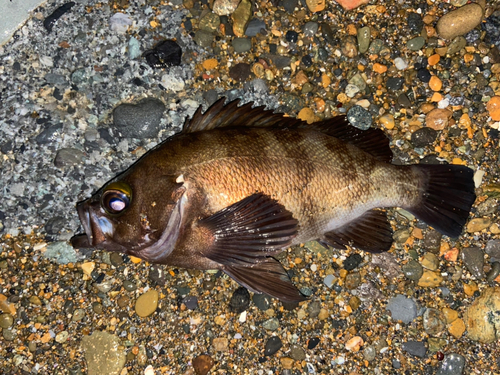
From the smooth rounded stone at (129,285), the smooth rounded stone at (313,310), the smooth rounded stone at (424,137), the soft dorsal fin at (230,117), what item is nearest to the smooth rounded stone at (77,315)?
the smooth rounded stone at (129,285)

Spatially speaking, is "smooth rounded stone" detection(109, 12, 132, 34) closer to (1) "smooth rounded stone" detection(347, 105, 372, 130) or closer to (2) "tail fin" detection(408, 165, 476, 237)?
(1) "smooth rounded stone" detection(347, 105, 372, 130)

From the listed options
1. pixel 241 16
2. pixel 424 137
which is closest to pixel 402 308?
pixel 424 137

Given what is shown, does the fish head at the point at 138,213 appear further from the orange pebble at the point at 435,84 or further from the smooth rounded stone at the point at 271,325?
the orange pebble at the point at 435,84

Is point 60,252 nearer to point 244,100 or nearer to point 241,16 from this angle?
point 244,100

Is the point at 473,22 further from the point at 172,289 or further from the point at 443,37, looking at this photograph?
the point at 172,289

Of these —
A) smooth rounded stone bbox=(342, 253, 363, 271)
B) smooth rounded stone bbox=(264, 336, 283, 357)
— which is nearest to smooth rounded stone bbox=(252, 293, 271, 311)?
smooth rounded stone bbox=(264, 336, 283, 357)

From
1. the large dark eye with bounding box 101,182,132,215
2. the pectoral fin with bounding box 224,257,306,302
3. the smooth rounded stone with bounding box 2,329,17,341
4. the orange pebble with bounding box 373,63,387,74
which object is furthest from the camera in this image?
the orange pebble with bounding box 373,63,387,74
